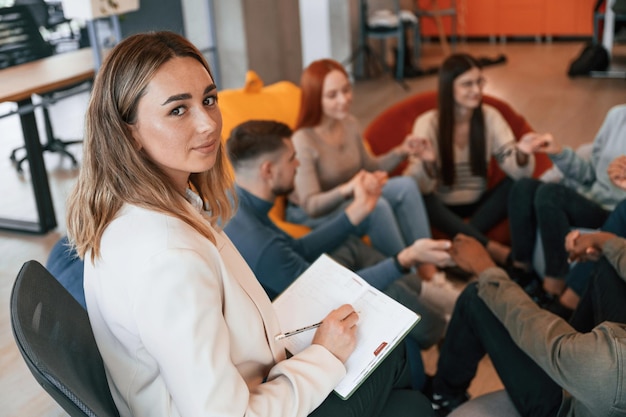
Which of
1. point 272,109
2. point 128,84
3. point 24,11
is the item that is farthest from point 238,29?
point 128,84

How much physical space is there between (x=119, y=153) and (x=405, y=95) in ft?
18.7

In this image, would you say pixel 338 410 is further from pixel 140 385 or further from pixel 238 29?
pixel 238 29

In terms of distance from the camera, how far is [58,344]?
49.9 inches

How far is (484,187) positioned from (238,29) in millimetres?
2376

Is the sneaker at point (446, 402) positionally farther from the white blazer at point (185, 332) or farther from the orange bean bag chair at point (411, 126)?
the orange bean bag chair at point (411, 126)

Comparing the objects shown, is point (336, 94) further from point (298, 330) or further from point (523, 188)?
point (298, 330)

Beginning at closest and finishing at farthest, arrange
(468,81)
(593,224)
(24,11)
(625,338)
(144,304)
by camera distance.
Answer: (144,304) → (625,338) → (593,224) → (468,81) → (24,11)

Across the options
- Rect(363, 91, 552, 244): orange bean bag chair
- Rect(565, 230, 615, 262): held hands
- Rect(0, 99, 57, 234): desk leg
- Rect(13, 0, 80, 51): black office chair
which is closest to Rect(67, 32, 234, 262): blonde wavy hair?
Rect(565, 230, 615, 262): held hands

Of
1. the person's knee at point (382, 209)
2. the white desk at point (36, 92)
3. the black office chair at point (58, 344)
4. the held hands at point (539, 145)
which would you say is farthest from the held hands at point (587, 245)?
the white desk at point (36, 92)

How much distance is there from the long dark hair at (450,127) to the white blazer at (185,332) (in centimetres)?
207

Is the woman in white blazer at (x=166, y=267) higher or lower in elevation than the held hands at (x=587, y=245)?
higher

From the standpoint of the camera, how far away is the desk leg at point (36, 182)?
3.85m

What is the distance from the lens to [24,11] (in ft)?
15.0

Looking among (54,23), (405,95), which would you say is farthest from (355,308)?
(405,95)
